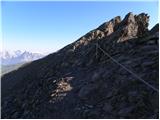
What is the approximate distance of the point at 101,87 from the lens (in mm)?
21859

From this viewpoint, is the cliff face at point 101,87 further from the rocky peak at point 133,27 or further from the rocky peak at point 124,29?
the rocky peak at point 124,29

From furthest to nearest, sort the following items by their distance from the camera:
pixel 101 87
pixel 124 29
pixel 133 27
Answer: pixel 133 27 → pixel 124 29 → pixel 101 87

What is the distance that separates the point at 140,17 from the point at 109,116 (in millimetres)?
24228

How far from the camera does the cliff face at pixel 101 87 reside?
18.2 m

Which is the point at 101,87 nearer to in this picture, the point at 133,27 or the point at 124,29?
the point at 124,29

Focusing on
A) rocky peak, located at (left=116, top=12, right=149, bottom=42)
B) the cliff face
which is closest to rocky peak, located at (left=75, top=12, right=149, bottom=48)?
rocky peak, located at (left=116, top=12, right=149, bottom=42)

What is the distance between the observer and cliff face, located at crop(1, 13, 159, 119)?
18.2 metres

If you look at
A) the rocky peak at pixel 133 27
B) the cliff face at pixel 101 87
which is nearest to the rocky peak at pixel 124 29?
the rocky peak at pixel 133 27

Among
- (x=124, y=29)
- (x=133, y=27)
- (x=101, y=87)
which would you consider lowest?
(x=101, y=87)

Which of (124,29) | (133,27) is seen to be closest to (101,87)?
(124,29)

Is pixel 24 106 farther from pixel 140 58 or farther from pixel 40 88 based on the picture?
pixel 140 58

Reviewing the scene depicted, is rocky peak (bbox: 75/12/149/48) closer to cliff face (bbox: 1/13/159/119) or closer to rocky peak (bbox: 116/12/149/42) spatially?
rocky peak (bbox: 116/12/149/42)

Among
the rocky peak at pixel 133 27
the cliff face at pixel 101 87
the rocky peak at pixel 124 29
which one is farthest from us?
the rocky peak at pixel 124 29

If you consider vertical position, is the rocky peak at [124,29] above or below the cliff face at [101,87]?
above
